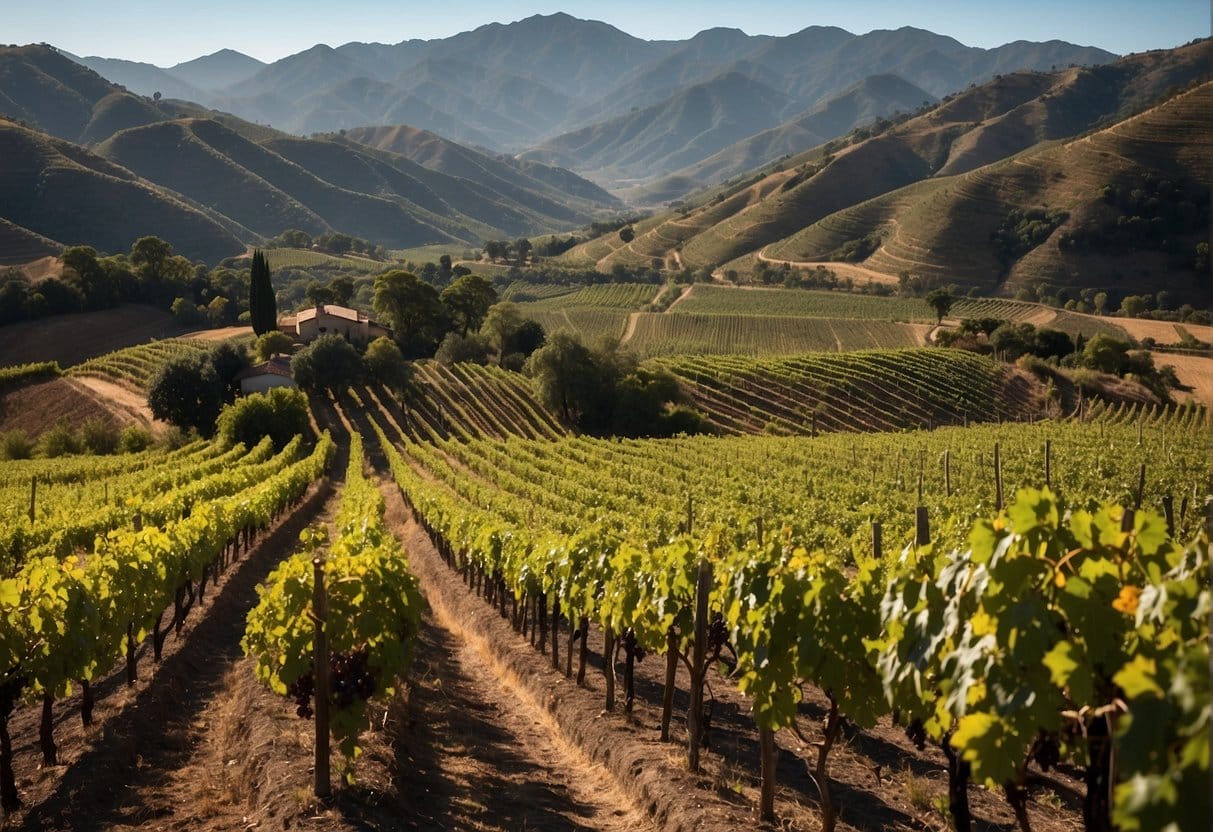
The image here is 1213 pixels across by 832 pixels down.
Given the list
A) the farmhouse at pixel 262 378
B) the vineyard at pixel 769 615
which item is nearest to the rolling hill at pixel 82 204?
the farmhouse at pixel 262 378

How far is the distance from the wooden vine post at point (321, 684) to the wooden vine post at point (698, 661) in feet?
11.6

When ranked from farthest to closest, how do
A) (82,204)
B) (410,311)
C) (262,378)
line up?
(82,204) → (410,311) → (262,378)

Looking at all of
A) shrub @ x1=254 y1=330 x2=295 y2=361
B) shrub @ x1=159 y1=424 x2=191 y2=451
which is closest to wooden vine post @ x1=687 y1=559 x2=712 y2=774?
shrub @ x1=159 y1=424 x2=191 y2=451

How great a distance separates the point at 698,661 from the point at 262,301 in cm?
7711

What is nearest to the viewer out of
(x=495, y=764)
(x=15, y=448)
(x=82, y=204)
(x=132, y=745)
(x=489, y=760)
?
(x=132, y=745)

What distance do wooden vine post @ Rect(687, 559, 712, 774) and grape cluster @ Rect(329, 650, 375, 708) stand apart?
3268 mm

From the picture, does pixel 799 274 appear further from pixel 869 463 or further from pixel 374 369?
pixel 869 463

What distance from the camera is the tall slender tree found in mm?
78750

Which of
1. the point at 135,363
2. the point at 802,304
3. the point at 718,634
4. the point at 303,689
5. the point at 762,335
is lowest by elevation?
the point at 303,689

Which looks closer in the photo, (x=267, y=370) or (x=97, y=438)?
(x=97, y=438)

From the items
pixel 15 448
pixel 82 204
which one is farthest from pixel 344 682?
pixel 82 204

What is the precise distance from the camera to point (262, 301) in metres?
79.8

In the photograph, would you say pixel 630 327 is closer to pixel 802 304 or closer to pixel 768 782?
pixel 802 304

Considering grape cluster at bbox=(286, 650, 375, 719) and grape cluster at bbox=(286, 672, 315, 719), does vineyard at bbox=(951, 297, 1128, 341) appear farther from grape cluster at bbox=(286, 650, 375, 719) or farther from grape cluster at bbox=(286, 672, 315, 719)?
grape cluster at bbox=(286, 672, 315, 719)
